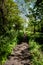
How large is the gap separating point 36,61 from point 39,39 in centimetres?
1060

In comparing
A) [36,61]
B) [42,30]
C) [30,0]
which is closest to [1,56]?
[36,61]

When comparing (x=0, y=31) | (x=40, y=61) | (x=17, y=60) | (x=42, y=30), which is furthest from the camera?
(x=42, y=30)

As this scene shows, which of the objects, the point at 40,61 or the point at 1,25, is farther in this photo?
the point at 1,25

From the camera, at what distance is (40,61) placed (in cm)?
1079

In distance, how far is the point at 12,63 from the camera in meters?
12.4

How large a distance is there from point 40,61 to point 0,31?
27.9 feet

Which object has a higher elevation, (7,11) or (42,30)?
(7,11)

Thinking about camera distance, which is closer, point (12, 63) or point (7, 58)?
point (12, 63)

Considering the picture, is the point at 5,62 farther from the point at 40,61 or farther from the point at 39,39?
the point at 39,39

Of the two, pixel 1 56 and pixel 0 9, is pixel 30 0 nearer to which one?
pixel 0 9

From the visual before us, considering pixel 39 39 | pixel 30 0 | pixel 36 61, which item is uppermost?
pixel 30 0

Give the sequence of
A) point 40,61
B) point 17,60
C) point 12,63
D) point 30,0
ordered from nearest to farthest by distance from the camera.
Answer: point 40,61 < point 12,63 < point 17,60 < point 30,0

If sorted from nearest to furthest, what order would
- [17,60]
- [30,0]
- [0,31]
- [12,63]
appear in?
[12,63] → [17,60] → [0,31] → [30,0]

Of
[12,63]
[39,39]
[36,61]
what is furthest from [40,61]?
[39,39]
